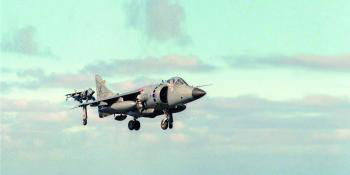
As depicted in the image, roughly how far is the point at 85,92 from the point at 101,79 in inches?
201

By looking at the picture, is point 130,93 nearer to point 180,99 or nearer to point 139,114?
point 139,114

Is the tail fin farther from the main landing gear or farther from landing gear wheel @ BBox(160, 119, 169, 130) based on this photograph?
landing gear wheel @ BBox(160, 119, 169, 130)

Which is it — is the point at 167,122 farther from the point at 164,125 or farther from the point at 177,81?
the point at 177,81

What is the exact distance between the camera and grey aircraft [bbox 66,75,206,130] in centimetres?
5891

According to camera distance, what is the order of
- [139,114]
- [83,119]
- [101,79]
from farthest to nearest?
[101,79] → [83,119] → [139,114]

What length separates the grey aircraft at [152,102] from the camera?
58.9m

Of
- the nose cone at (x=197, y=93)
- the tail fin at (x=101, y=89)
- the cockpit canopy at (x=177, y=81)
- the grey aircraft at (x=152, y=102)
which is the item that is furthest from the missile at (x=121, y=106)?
the tail fin at (x=101, y=89)

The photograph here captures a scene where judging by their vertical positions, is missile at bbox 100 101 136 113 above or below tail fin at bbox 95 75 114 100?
below

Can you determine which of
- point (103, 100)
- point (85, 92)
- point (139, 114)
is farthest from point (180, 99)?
point (85, 92)

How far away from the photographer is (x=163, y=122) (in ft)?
198

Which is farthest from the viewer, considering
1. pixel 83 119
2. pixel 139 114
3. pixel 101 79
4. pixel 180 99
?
pixel 101 79

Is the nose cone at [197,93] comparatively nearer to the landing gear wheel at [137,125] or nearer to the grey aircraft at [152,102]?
the grey aircraft at [152,102]

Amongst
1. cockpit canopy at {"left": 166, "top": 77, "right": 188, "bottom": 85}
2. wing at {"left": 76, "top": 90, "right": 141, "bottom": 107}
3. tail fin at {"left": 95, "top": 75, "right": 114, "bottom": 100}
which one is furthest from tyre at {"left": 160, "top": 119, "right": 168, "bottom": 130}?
tail fin at {"left": 95, "top": 75, "right": 114, "bottom": 100}

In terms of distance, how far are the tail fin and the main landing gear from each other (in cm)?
654
